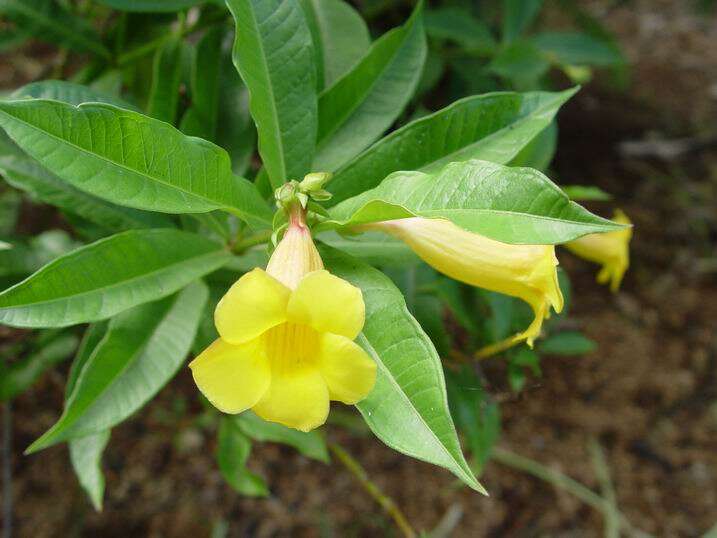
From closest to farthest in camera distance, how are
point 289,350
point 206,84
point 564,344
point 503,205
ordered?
point 503,205 < point 289,350 < point 206,84 < point 564,344

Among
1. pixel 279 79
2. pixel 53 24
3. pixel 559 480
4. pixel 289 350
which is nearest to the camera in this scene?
pixel 289 350

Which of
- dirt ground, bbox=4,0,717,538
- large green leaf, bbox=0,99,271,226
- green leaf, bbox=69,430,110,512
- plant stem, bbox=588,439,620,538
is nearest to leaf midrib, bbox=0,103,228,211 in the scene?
large green leaf, bbox=0,99,271,226

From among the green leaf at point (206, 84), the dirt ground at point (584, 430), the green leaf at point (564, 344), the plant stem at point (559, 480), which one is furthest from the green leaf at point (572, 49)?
the plant stem at point (559, 480)

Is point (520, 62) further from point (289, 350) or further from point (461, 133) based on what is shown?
point (289, 350)

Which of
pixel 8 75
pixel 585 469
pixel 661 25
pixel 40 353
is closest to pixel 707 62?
pixel 661 25

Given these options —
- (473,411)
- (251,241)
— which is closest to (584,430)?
(473,411)

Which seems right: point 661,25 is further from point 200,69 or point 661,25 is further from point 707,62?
point 200,69

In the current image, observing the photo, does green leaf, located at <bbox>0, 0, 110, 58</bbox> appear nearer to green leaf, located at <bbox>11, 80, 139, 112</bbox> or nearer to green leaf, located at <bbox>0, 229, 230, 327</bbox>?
green leaf, located at <bbox>11, 80, 139, 112</bbox>
